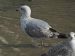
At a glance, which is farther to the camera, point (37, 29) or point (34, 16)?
point (34, 16)

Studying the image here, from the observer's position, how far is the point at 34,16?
11.2 metres

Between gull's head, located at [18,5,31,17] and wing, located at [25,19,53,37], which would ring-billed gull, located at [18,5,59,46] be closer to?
wing, located at [25,19,53,37]

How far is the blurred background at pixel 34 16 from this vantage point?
338 inches

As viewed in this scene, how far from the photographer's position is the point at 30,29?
28.6 ft

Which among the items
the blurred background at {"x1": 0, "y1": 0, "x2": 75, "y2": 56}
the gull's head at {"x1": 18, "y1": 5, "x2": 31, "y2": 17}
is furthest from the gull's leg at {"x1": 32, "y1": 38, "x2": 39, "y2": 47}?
A: the gull's head at {"x1": 18, "y1": 5, "x2": 31, "y2": 17}

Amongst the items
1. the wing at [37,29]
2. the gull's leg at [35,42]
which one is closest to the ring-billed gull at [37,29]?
the wing at [37,29]

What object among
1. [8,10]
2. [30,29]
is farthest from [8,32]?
[8,10]

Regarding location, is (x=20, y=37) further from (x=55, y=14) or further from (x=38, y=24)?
(x=55, y=14)

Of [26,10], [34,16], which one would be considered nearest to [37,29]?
[26,10]

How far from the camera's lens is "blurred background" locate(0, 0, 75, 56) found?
859 centimetres

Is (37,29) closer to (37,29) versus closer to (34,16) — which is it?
(37,29)

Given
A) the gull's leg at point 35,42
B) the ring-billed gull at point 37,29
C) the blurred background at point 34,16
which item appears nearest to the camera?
the blurred background at point 34,16

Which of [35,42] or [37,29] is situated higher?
[37,29]

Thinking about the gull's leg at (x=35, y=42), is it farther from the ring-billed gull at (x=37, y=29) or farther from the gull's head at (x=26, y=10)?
the gull's head at (x=26, y=10)
